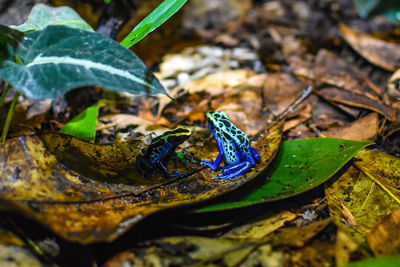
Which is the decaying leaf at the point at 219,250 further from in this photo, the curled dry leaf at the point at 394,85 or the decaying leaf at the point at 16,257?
the curled dry leaf at the point at 394,85

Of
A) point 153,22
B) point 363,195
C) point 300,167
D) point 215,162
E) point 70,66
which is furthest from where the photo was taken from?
point 215,162

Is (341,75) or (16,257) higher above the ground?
(16,257)

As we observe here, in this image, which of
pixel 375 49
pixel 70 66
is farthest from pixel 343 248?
pixel 375 49

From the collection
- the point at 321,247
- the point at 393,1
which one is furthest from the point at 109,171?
the point at 393,1

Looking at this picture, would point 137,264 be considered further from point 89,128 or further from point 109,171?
point 89,128

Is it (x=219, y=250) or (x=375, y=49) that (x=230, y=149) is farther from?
(x=375, y=49)

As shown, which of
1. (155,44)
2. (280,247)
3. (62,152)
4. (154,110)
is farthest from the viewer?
(155,44)

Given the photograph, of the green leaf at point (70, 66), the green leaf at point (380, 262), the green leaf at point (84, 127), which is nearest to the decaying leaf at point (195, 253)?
the green leaf at point (380, 262)
